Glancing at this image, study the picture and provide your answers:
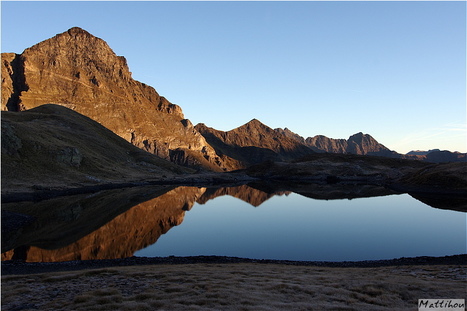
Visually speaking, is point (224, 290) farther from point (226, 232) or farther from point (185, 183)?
point (185, 183)

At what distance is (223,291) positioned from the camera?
1623 centimetres

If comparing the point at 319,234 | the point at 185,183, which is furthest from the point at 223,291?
the point at 185,183

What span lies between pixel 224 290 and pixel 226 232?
104 ft

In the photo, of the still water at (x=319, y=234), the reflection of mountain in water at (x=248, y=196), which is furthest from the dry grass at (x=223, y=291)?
the reflection of mountain in water at (x=248, y=196)

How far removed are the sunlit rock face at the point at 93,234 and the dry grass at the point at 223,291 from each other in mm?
13301

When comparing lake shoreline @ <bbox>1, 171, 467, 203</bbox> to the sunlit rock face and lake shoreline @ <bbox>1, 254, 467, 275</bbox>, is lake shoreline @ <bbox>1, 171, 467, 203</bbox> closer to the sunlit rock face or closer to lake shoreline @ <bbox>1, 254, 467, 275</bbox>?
the sunlit rock face

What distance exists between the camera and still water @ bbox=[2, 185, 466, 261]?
34.8 meters

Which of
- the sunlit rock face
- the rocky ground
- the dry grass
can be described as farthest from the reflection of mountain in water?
the dry grass

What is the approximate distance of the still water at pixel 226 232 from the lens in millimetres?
34844

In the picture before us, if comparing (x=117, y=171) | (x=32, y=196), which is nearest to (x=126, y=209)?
(x=32, y=196)

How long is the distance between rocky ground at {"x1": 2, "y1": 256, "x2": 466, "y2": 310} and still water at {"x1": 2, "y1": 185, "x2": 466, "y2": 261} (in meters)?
13.2

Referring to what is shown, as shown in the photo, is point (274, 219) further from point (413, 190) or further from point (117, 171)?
point (117, 171)

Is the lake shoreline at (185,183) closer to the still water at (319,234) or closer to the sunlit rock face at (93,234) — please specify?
the sunlit rock face at (93,234)

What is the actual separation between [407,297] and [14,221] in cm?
5340
